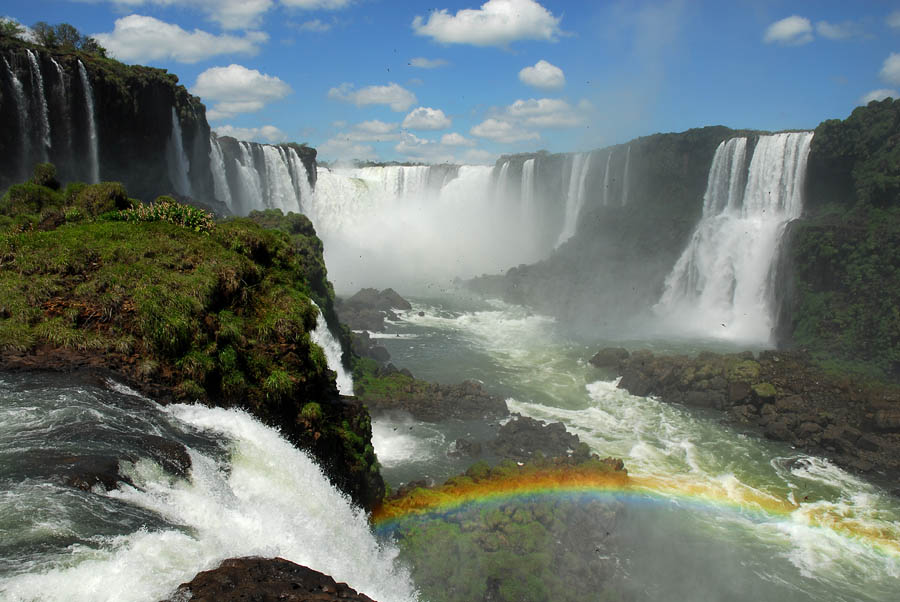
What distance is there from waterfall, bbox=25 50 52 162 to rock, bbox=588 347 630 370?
25600 millimetres

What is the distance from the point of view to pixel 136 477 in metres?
5.20

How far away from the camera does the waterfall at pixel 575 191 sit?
1726 inches

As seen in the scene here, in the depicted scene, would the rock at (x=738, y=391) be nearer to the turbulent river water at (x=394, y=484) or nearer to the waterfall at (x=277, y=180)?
the turbulent river water at (x=394, y=484)

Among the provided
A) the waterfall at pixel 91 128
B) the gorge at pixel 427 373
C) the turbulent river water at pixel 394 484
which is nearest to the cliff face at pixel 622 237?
the gorge at pixel 427 373

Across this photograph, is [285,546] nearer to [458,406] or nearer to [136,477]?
[136,477]

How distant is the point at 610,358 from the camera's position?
24.6 meters

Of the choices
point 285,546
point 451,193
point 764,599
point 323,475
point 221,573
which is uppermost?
point 451,193

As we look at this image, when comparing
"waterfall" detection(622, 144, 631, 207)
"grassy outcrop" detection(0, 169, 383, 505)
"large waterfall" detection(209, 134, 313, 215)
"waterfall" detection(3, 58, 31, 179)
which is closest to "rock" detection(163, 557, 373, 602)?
"grassy outcrop" detection(0, 169, 383, 505)

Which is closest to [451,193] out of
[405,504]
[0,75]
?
[0,75]

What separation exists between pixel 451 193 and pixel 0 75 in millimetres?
37525

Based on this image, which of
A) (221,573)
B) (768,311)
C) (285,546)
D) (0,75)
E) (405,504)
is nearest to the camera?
(221,573)

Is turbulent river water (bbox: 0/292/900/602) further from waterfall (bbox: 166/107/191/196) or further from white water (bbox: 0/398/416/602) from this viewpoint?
waterfall (bbox: 166/107/191/196)

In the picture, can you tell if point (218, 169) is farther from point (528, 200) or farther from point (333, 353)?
point (528, 200)

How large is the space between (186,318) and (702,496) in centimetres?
1322
